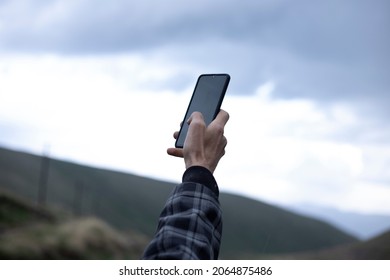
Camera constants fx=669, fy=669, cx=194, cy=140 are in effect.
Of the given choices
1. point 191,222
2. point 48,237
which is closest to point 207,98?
point 191,222

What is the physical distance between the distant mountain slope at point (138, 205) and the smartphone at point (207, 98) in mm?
68086

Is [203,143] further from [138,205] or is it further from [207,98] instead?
[138,205]

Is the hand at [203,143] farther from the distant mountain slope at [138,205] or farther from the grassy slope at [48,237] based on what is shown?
the distant mountain slope at [138,205]

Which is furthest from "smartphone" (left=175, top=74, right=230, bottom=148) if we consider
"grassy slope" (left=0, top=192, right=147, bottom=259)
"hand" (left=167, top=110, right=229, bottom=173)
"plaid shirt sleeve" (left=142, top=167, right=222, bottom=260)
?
"grassy slope" (left=0, top=192, right=147, bottom=259)

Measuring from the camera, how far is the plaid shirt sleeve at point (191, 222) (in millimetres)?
1523

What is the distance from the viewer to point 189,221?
154cm

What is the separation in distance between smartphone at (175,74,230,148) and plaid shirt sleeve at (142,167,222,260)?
0.25 m

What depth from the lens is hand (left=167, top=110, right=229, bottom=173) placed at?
162cm

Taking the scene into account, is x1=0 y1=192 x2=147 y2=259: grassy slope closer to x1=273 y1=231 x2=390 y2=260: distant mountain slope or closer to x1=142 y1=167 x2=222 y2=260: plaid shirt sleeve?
x1=273 y1=231 x2=390 y2=260: distant mountain slope

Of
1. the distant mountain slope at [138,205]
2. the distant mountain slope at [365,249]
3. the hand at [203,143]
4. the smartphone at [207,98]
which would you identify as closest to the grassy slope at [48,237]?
the distant mountain slope at [365,249]

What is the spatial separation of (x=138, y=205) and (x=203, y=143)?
277 feet

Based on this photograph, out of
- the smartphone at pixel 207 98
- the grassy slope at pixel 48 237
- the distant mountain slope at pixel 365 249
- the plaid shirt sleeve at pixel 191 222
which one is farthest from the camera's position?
the distant mountain slope at pixel 365 249

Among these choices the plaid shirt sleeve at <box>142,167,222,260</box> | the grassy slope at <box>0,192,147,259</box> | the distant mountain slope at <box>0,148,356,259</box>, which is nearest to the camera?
the plaid shirt sleeve at <box>142,167,222,260</box>

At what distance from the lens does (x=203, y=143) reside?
1.63 meters
